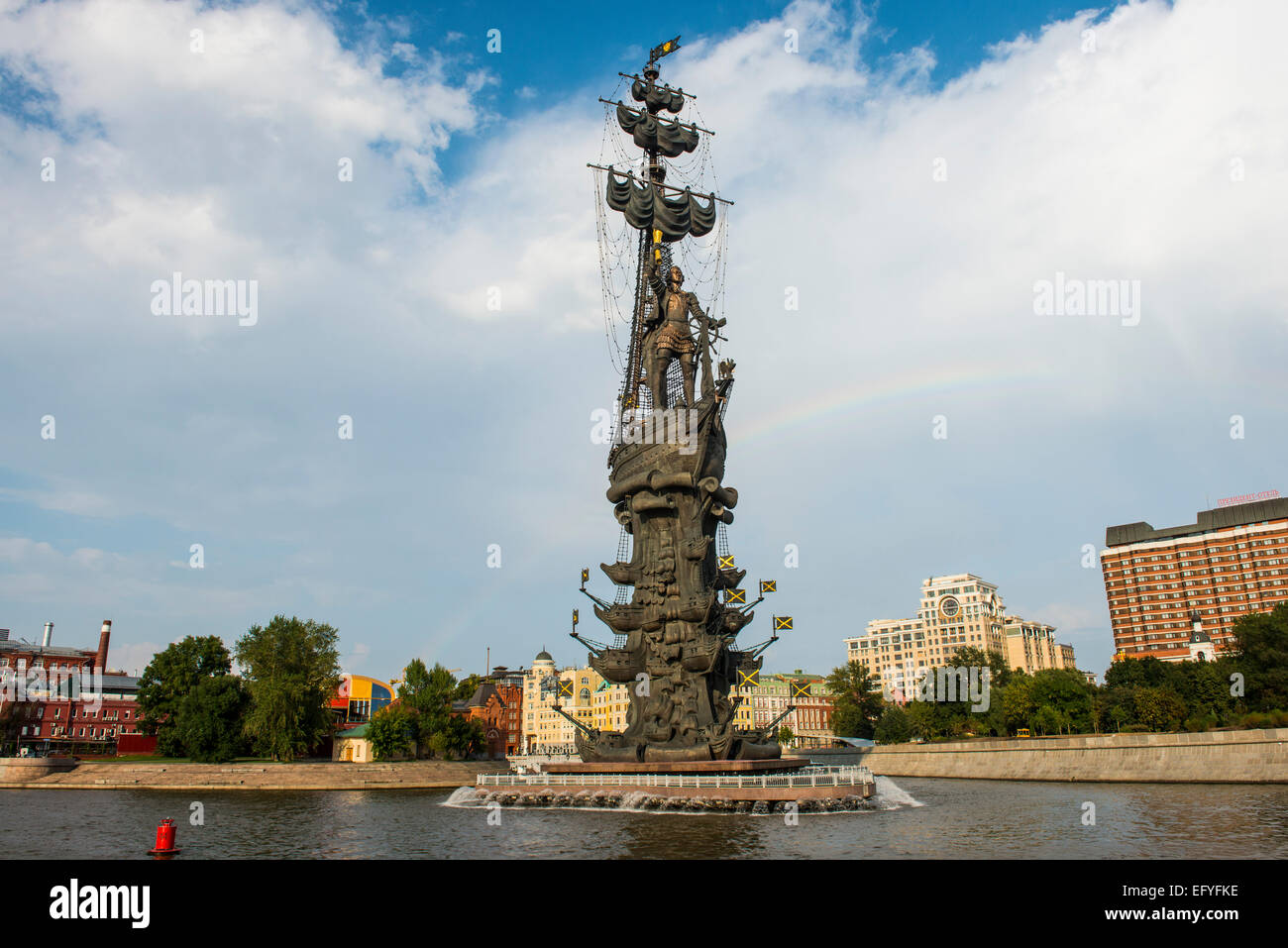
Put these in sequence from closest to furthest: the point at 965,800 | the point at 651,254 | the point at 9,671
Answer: the point at 965,800, the point at 651,254, the point at 9,671

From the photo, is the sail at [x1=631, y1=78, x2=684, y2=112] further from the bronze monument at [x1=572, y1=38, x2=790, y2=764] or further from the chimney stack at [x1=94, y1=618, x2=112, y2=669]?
the chimney stack at [x1=94, y1=618, x2=112, y2=669]

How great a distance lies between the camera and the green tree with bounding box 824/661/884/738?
441ft

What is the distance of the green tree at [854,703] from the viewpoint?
441ft

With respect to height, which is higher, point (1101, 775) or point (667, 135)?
point (667, 135)

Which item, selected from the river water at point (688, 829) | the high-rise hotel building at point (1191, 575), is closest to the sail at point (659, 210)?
the river water at point (688, 829)

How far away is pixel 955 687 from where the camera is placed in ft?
380

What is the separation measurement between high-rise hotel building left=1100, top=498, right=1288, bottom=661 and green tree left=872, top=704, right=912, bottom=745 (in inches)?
3066

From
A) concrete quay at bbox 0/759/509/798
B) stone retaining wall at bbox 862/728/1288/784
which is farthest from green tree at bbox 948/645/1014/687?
concrete quay at bbox 0/759/509/798

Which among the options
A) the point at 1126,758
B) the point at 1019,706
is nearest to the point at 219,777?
the point at 1126,758

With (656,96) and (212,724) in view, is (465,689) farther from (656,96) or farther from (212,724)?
(656,96)

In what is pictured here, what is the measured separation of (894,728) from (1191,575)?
326 feet
